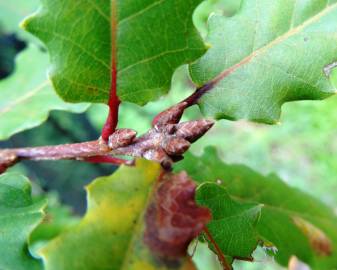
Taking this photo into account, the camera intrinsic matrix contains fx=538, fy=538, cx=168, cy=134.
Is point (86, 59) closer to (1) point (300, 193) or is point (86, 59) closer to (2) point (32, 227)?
(2) point (32, 227)

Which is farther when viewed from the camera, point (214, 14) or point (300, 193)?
point (300, 193)

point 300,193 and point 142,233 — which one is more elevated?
point 142,233

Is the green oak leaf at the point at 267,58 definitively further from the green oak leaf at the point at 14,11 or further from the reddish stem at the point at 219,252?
the green oak leaf at the point at 14,11

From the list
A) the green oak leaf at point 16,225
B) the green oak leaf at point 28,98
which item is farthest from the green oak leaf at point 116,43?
the green oak leaf at point 28,98

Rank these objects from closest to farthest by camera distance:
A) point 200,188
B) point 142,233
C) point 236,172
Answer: point 142,233 → point 200,188 → point 236,172

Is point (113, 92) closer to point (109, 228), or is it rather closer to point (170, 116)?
point (170, 116)

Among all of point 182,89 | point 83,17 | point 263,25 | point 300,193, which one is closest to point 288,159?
point 182,89

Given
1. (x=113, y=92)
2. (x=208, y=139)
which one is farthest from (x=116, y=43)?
(x=208, y=139)
